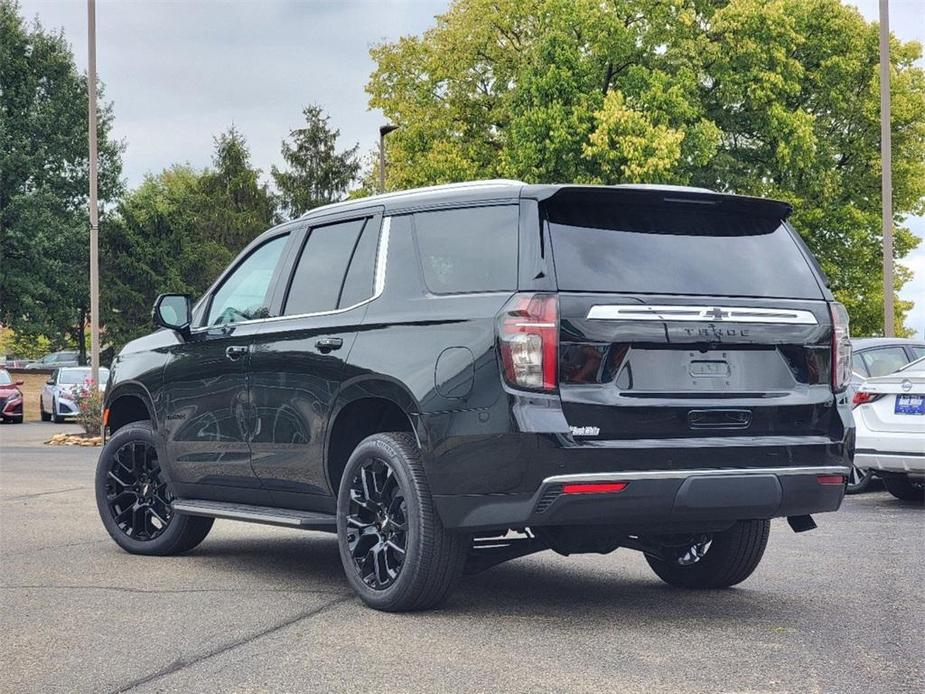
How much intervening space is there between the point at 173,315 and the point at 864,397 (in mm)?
7079

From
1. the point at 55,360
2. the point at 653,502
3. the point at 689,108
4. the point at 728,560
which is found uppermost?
the point at 689,108

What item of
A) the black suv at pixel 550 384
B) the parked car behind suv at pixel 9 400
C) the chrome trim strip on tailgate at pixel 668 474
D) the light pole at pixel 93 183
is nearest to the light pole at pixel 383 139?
the parked car behind suv at pixel 9 400

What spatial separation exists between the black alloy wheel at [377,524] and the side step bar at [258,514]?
317 mm

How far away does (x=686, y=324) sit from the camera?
19.1 feet

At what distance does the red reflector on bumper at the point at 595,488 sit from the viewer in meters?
5.52

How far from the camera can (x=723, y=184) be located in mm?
38062

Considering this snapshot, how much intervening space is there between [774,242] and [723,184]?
1276 inches

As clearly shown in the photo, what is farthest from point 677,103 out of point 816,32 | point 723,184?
point 816,32

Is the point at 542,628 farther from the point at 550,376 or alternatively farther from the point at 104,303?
the point at 104,303

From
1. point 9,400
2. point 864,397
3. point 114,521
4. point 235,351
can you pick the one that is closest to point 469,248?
point 235,351

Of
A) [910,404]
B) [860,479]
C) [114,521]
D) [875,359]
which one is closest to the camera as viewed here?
[114,521]

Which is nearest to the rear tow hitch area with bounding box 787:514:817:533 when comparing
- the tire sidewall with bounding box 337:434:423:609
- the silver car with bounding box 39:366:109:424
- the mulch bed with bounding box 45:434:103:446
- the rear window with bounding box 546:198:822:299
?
the rear window with bounding box 546:198:822:299

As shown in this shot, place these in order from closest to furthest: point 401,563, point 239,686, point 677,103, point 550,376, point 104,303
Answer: point 239,686 < point 550,376 < point 401,563 < point 677,103 < point 104,303

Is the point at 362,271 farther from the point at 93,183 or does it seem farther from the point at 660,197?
the point at 93,183
